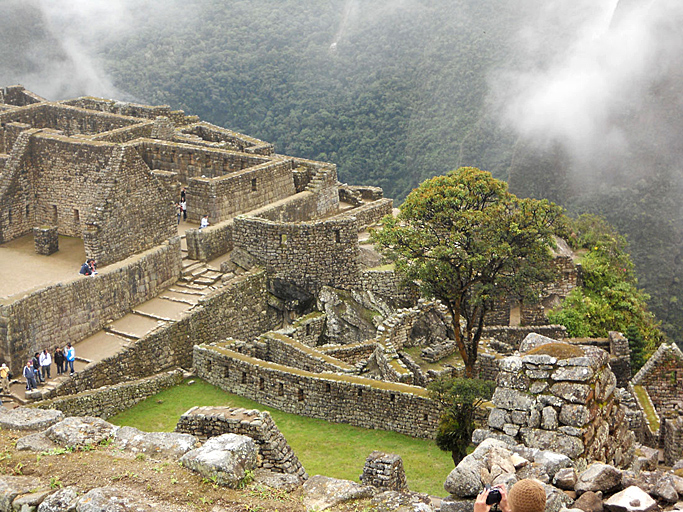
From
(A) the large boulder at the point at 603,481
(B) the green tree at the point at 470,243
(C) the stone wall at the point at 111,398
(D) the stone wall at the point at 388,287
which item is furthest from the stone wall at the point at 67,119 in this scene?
(A) the large boulder at the point at 603,481

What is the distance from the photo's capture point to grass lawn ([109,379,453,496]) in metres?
20.2

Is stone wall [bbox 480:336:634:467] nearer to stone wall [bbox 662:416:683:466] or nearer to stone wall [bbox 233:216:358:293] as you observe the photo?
stone wall [bbox 662:416:683:466]

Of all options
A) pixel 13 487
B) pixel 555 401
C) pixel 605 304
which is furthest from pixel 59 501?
pixel 605 304

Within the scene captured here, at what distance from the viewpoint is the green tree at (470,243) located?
82.8 feet

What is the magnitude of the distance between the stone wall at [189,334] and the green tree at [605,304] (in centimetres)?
957

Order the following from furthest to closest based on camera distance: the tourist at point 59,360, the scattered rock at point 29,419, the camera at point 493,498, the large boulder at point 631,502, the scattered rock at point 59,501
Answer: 1. the tourist at point 59,360
2. the scattered rock at point 29,419
3. the scattered rock at point 59,501
4. the large boulder at point 631,502
5. the camera at point 493,498

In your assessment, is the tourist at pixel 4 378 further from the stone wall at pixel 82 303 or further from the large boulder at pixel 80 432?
the large boulder at pixel 80 432

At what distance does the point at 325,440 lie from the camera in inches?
873

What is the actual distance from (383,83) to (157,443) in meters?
58.3

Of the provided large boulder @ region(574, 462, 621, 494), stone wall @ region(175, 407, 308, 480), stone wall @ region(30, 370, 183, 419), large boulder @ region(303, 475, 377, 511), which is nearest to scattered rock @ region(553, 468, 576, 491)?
large boulder @ region(574, 462, 621, 494)

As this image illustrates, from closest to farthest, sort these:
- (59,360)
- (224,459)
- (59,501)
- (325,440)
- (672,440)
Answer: (59,501)
(224,459)
(325,440)
(59,360)
(672,440)

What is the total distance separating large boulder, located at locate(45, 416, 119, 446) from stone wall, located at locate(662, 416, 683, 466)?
15.9m

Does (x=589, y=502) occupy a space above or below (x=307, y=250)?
below

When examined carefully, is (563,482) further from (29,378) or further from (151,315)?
(151,315)
